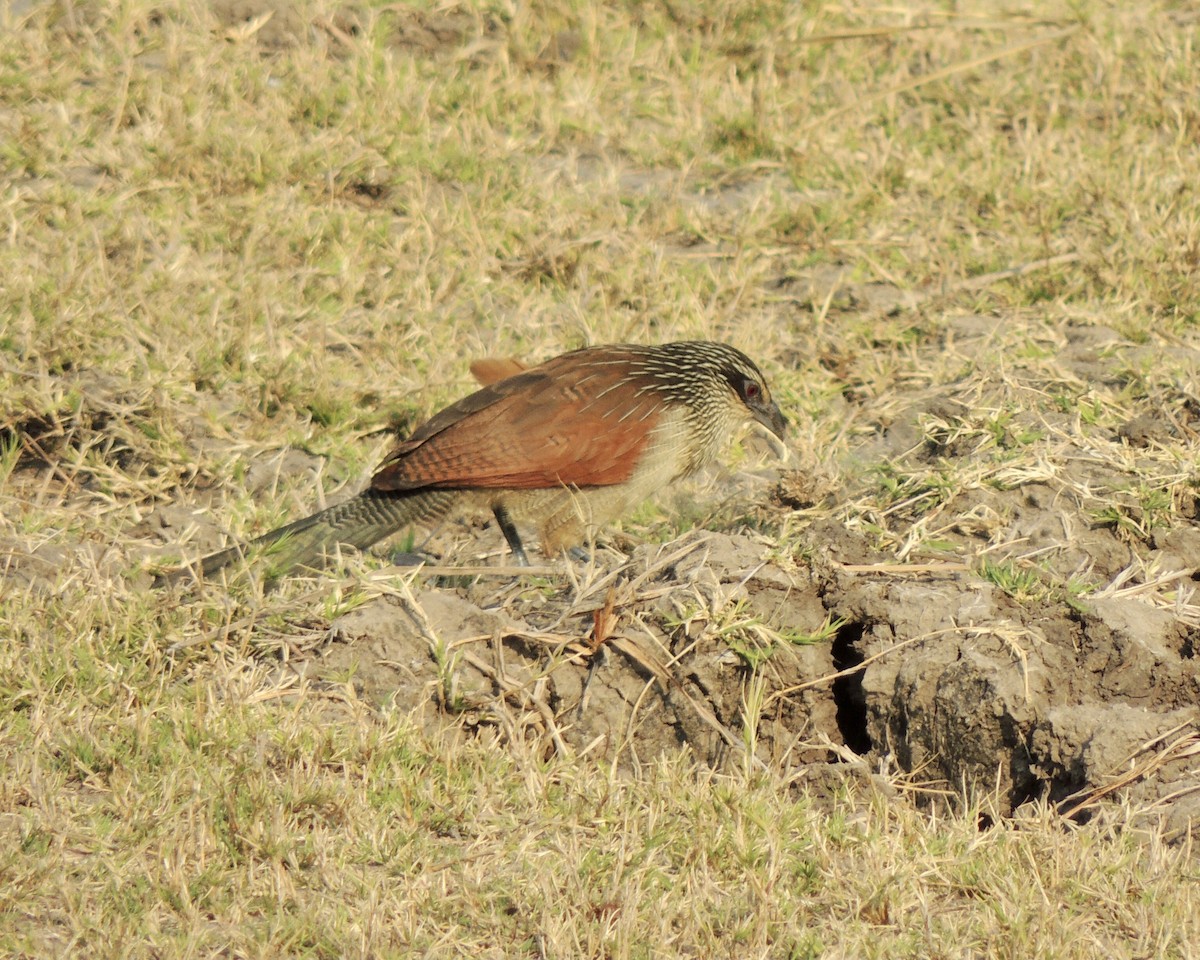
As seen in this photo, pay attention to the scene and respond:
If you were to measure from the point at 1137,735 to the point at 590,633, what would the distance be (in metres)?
1.45

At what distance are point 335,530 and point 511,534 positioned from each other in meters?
0.62

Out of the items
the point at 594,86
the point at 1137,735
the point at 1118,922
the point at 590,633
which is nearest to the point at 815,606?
the point at 590,633

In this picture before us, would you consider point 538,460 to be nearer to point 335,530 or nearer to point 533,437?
point 533,437

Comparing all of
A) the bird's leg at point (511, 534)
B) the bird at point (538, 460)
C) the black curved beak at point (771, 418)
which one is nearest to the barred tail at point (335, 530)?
the bird at point (538, 460)

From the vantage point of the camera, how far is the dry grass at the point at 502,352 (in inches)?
135

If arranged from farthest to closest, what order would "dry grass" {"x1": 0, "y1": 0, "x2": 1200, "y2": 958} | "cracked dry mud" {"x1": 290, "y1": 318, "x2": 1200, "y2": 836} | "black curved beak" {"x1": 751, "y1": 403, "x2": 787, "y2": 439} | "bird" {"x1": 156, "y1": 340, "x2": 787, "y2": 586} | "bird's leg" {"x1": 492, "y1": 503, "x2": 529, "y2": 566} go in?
"black curved beak" {"x1": 751, "y1": 403, "x2": 787, "y2": 439}
"bird's leg" {"x1": 492, "y1": 503, "x2": 529, "y2": 566}
"bird" {"x1": 156, "y1": 340, "x2": 787, "y2": 586}
"cracked dry mud" {"x1": 290, "y1": 318, "x2": 1200, "y2": 836}
"dry grass" {"x1": 0, "y1": 0, "x2": 1200, "y2": 958}

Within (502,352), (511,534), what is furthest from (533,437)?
(502,352)

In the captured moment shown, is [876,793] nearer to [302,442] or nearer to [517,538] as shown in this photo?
[517,538]

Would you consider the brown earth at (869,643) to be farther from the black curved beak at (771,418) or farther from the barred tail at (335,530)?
the black curved beak at (771,418)

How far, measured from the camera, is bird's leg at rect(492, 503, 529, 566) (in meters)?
5.17

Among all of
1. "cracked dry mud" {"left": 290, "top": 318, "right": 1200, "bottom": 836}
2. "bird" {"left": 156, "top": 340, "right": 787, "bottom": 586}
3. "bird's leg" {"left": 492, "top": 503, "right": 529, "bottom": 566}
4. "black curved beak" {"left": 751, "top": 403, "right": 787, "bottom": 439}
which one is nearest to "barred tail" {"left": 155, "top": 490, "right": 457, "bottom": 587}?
"bird" {"left": 156, "top": 340, "right": 787, "bottom": 586}

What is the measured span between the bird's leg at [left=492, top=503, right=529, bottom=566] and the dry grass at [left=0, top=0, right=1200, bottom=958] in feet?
1.87

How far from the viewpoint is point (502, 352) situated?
248 inches

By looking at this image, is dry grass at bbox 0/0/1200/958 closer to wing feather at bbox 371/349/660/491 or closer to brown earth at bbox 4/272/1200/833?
brown earth at bbox 4/272/1200/833
